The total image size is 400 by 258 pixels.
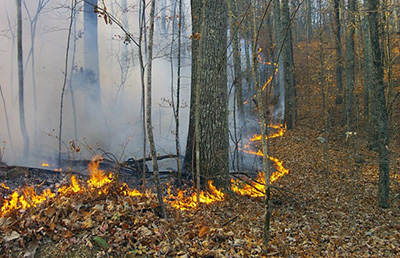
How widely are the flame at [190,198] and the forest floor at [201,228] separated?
201 millimetres

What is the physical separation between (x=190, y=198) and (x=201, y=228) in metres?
1.58

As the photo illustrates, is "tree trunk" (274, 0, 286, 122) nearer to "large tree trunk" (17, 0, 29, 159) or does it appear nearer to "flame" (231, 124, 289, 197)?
"flame" (231, 124, 289, 197)

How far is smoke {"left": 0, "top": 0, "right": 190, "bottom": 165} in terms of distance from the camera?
952 cm

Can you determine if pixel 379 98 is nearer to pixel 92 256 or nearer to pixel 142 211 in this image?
pixel 142 211

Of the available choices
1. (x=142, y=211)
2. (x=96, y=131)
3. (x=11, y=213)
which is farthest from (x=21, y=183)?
(x=96, y=131)

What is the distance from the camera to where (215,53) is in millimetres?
6379

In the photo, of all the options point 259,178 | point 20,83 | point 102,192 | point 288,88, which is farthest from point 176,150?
point 288,88

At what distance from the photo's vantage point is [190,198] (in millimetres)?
5875

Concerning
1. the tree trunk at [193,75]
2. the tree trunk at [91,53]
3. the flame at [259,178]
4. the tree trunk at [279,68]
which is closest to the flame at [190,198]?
the flame at [259,178]

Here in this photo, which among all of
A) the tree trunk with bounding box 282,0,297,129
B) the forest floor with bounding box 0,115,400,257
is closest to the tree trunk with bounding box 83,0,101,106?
the forest floor with bounding box 0,115,400,257

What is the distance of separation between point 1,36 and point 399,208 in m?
12.4

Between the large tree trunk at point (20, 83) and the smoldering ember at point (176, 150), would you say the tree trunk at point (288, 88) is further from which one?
the large tree trunk at point (20, 83)

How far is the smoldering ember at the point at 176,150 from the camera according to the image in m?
3.97

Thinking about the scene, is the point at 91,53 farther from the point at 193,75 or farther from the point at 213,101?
the point at 213,101
